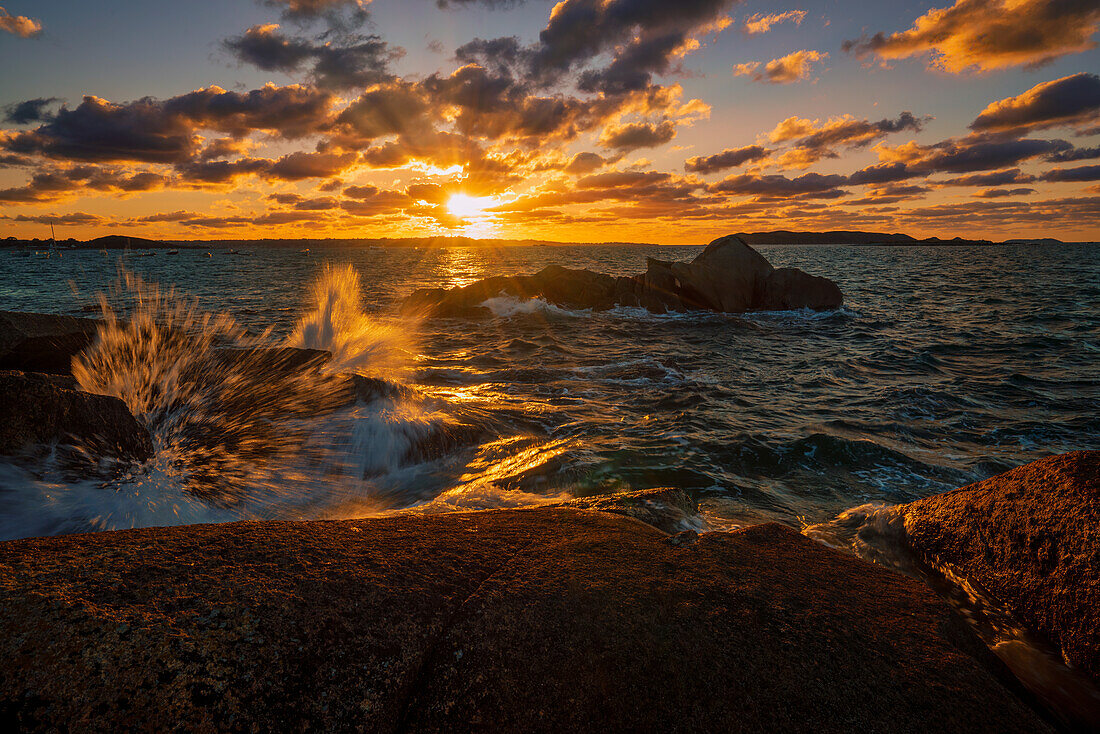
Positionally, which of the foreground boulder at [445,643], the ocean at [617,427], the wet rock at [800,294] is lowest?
the ocean at [617,427]

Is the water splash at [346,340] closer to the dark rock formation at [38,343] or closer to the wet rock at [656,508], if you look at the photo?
the dark rock formation at [38,343]

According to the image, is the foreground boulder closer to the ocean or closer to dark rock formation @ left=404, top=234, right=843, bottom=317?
the ocean

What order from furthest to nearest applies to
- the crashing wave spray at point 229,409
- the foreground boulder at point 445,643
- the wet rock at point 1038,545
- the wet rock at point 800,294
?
the wet rock at point 800,294, the crashing wave spray at point 229,409, the wet rock at point 1038,545, the foreground boulder at point 445,643

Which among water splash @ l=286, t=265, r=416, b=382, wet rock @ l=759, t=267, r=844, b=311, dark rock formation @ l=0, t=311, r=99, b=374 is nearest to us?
dark rock formation @ l=0, t=311, r=99, b=374

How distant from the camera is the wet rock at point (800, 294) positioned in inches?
902

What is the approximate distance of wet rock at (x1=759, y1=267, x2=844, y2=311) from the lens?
22.9 meters

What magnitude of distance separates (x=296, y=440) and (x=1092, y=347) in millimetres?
20354

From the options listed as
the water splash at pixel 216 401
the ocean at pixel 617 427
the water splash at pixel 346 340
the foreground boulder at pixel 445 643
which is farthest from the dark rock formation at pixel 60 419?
the water splash at pixel 346 340

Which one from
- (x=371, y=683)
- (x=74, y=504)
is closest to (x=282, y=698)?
(x=371, y=683)

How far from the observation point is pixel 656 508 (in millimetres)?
4230

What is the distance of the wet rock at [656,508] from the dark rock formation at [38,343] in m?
7.73

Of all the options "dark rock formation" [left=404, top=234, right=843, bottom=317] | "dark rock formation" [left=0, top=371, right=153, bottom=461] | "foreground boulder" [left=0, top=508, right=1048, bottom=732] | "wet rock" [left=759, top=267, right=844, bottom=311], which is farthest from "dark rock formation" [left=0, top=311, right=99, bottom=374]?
"wet rock" [left=759, top=267, right=844, bottom=311]

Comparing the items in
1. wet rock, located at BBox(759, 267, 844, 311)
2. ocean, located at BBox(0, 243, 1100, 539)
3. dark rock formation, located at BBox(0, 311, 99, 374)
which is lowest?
ocean, located at BBox(0, 243, 1100, 539)

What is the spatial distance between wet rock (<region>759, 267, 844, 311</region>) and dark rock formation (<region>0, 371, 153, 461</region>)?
2368 centimetres
